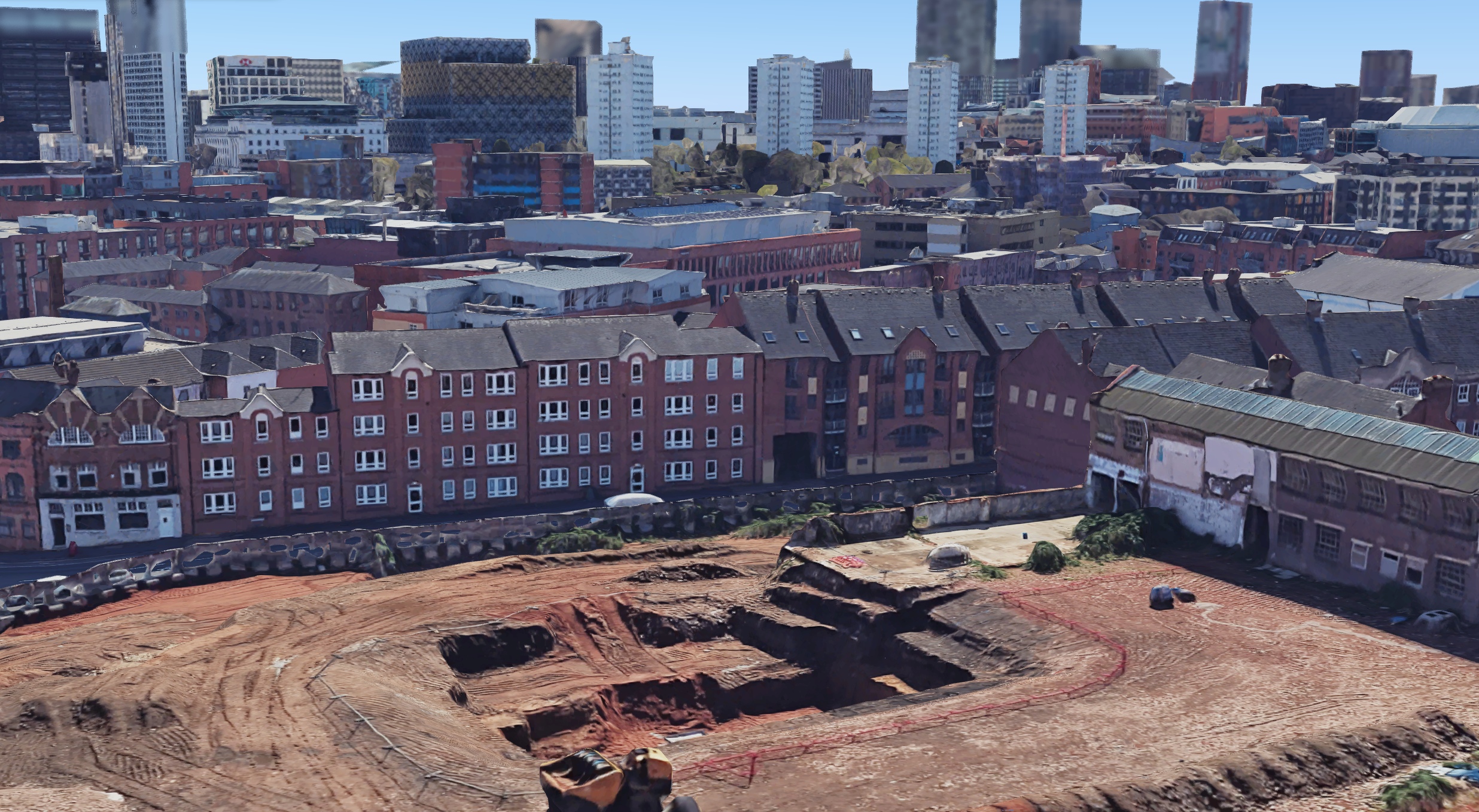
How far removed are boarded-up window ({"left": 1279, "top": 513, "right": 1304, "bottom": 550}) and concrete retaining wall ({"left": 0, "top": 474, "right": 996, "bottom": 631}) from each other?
48.6ft

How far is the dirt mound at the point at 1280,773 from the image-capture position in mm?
46219

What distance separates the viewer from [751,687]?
66.2 m

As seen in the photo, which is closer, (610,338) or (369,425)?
(369,425)

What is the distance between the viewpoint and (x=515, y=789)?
1885 inches

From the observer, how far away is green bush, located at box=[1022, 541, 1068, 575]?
69.5 metres

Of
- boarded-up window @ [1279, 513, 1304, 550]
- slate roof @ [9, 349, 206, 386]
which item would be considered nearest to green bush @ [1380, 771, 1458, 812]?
boarded-up window @ [1279, 513, 1304, 550]

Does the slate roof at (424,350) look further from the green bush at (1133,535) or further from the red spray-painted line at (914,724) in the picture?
the red spray-painted line at (914,724)

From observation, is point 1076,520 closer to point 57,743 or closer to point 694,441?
point 694,441

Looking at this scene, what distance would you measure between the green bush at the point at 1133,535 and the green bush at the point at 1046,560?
1.88 m

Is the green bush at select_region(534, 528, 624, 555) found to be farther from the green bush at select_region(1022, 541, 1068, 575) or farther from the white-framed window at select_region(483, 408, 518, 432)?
the green bush at select_region(1022, 541, 1068, 575)

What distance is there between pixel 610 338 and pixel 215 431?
25.5 m

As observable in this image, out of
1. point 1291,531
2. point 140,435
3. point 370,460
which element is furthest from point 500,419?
point 1291,531

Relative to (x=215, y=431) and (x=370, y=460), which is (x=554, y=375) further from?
(x=215, y=431)

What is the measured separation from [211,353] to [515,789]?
7259 centimetres
